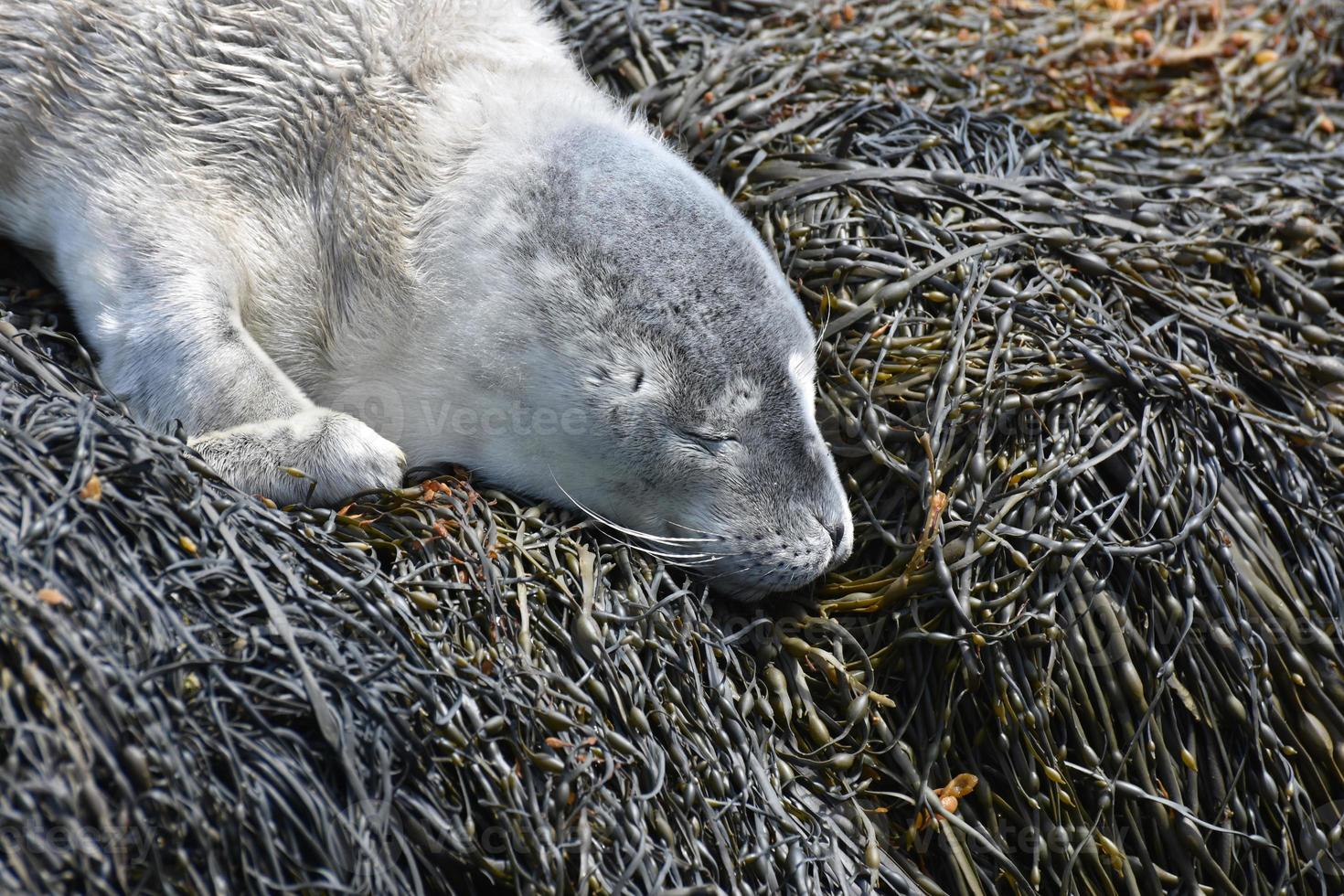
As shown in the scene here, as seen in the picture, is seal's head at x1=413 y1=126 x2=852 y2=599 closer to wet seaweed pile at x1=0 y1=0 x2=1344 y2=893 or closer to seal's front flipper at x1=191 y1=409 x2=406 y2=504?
wet seaweed pile at x1=0 y1=0 x2=1344 y2=893

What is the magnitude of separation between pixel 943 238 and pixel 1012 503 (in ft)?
2.16

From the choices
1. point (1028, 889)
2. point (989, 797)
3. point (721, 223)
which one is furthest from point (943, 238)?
point (1028, 889)

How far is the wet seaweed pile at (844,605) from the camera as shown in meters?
1.41

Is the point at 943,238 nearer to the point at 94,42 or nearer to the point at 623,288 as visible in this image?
the point at 623,288

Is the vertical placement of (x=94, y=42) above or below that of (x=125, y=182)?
above

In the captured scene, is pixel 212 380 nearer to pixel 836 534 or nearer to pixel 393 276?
pixel 393 276

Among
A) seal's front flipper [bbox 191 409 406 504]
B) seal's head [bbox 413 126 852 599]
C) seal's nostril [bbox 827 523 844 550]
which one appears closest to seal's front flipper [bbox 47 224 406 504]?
seal's front flipper [bbox 191 409 406 504]

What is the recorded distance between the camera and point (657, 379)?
71.9 inches

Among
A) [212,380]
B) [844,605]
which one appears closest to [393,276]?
[212,380]

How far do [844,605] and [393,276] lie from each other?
42.4 inches

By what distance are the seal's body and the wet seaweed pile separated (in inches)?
5.2

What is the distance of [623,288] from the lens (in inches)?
72.3

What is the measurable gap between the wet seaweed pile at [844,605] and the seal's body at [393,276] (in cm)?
13

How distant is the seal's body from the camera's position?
182 centimetres
